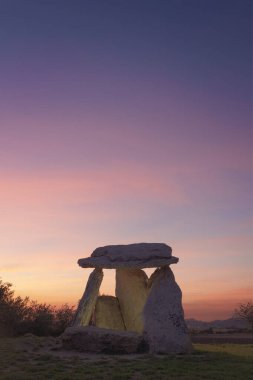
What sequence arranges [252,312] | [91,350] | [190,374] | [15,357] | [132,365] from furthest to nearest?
[252,312] < [91,350] < [15,357] < [132,365] < [190,374]

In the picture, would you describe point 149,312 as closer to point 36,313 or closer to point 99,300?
point 99,300

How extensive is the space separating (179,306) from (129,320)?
5876 mm

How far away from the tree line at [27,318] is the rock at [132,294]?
316 centimetres

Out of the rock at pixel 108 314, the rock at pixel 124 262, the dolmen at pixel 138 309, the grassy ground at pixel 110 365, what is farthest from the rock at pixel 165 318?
the rock at pixel 108 314

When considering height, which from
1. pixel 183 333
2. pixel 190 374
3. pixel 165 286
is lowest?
pixel 190 374

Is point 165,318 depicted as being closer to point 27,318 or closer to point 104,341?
point 104,341

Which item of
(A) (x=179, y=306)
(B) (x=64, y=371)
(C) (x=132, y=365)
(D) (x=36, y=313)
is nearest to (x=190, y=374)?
(C) (x=132, y=365)

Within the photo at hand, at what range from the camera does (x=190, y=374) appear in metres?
14.2

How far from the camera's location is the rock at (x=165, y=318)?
63.6 ft

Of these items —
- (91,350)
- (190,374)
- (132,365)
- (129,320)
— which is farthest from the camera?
(129,320)

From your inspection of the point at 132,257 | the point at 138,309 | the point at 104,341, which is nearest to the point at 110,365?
the point at 104,341

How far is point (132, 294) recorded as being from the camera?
2561 centimetres

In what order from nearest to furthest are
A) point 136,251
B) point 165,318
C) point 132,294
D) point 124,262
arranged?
point 165,318 → point 124,262 → point 136,251 → point 132,294

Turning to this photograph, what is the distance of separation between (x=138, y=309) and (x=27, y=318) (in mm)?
7319
